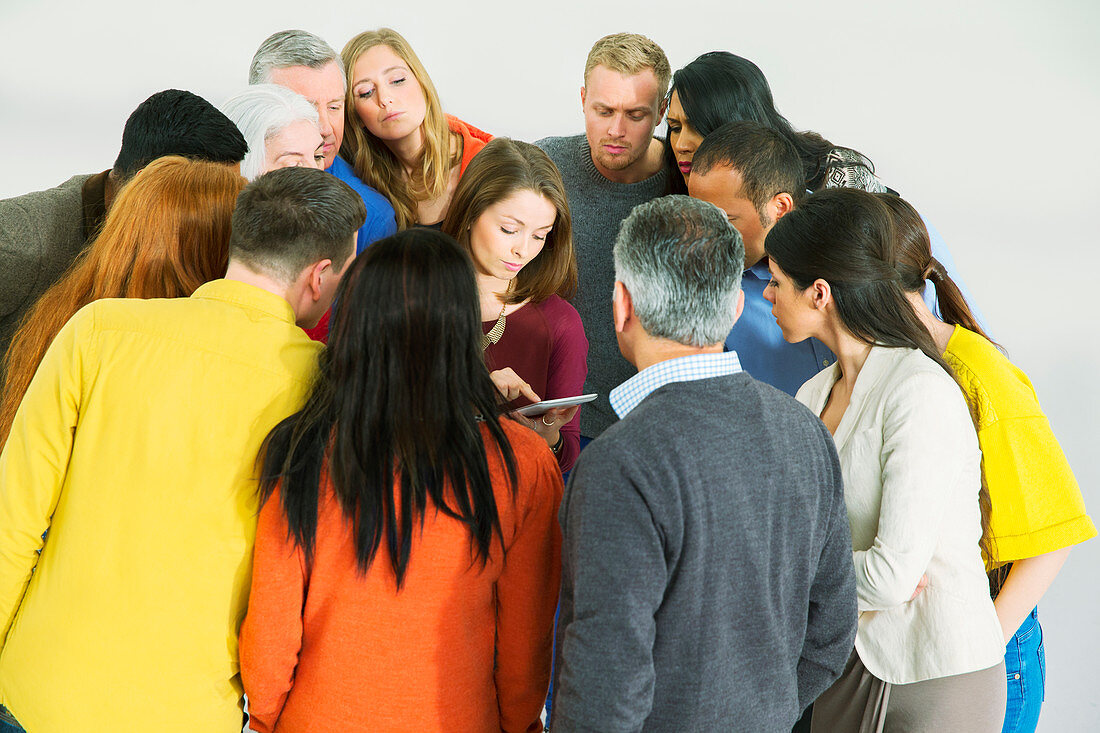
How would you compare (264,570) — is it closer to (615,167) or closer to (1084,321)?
(615,167)

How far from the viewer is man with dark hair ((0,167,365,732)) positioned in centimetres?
143

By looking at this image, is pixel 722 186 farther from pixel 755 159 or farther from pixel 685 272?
pixel 685 272

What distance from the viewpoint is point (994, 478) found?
73.3 inches

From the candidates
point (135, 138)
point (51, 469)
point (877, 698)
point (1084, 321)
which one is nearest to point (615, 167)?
point (135, 138)

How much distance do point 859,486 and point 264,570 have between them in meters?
1.07

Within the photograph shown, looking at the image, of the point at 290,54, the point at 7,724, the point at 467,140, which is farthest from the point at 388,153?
the point at 7,724

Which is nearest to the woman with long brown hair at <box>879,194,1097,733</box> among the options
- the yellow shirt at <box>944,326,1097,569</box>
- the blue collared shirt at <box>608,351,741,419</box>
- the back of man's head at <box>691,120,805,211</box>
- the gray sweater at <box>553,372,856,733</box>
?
the yellow shirt at <box>944,326,1097,569</box>

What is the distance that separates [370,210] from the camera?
7.99 ft

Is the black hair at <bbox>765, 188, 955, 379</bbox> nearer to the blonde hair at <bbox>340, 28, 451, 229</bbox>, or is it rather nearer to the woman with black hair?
the woman with black hair

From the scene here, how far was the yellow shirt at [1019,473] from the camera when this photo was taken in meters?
1.85

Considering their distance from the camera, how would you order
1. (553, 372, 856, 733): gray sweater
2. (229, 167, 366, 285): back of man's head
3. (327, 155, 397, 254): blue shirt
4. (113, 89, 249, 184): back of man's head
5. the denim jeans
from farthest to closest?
(327, 155, 397, 254): blue shirt → (113, 89, 249, 184): back of man's head → the denim jeans → (229, 167, 366, 285): back of man's head → (553, 372, 856, 733): gray sweater

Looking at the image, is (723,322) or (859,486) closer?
(723,322)

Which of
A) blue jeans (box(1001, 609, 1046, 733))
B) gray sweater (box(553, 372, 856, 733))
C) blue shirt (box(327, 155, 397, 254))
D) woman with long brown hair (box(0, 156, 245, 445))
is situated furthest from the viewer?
blue shirt (box(327, 155, 397, 254))

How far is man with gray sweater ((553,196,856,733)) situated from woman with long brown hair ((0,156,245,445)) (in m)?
0.77
